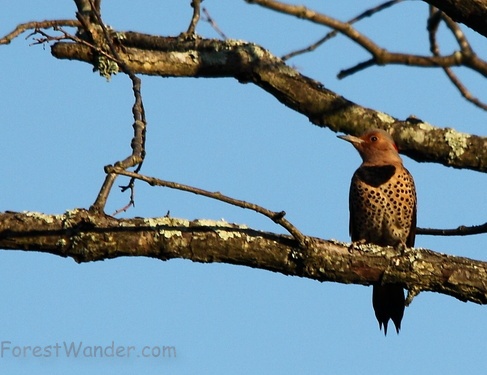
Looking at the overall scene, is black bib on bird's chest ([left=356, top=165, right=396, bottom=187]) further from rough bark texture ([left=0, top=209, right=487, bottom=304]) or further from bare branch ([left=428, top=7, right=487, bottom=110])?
rough bark texture ([left=0, top=209, right=487, bottom=304])

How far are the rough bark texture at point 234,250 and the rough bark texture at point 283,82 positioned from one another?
2.24 ft

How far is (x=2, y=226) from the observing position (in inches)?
126

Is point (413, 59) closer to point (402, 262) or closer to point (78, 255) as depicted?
point (402, 262)

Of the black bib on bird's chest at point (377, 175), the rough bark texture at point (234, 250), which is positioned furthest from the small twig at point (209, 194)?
the black bib on bird's chest at point (377, 175)

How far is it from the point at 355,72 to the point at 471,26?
4.52 ft

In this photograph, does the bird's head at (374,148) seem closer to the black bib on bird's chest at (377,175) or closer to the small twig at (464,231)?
the black bib on bird's chest at (377,175)

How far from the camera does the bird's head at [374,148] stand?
5.04 m

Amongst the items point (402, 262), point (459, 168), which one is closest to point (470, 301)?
point (402, 262)

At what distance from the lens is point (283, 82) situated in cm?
436

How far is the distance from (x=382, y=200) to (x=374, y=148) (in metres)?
0.36

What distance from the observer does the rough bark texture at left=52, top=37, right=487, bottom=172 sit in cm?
418

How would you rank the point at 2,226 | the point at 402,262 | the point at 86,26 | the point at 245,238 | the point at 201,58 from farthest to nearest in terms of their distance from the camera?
1. the point at 201,58
2. the point at 86,26
3. the point at 402,262
4. the point at 245,238
5. the point at 2,226

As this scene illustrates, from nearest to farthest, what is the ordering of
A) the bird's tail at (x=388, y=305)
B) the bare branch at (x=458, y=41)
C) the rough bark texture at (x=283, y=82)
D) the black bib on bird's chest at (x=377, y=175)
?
1. the rough bark texture at (x=283, y=82)
2. the bare branch at (x=458, y=41)
3. the bird's tail at (x=388, y=305)
4. the black bib on bird's chest at (x=377, y=175)

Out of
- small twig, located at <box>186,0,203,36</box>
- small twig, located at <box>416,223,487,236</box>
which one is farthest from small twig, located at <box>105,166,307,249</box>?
small twig, located at <box>186,0,203,36</box>
